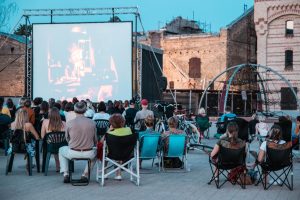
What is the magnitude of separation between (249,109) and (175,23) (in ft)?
49.0

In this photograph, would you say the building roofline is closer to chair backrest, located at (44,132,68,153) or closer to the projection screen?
the projection screen

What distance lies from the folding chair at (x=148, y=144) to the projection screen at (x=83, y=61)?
13.6 metres

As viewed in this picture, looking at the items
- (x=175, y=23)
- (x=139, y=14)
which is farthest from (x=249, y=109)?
(x=139, y=14)

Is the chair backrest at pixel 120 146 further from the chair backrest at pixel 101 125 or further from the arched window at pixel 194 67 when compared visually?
Answer: the arched window at pixel 194 67

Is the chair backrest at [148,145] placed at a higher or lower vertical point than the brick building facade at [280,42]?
lower

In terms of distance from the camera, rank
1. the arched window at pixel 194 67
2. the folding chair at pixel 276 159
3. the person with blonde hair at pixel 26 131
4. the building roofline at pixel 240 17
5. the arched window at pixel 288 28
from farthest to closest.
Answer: the arched window at pixel 194 67 < the building roofline at pixel 240 17 < the arched window at pixel 288 28 < the person with blonde hair at pixel 26 131 < the folding chair at pixel 276 159

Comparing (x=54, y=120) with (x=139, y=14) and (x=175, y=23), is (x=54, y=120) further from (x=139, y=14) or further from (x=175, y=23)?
(x=175, y=23)

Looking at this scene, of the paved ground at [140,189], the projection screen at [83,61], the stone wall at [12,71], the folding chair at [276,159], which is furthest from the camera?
the stone wall at [12,71]

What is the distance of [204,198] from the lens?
9.18 m

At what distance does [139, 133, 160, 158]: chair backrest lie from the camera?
11875 millimetres

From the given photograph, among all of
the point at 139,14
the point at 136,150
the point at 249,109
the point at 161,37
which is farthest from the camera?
the point at 161,37

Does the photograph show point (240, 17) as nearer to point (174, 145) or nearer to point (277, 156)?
point (174, 145)

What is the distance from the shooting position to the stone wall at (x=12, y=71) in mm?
42312

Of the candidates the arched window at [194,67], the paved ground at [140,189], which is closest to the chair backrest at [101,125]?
the paved ground at [140,189]
